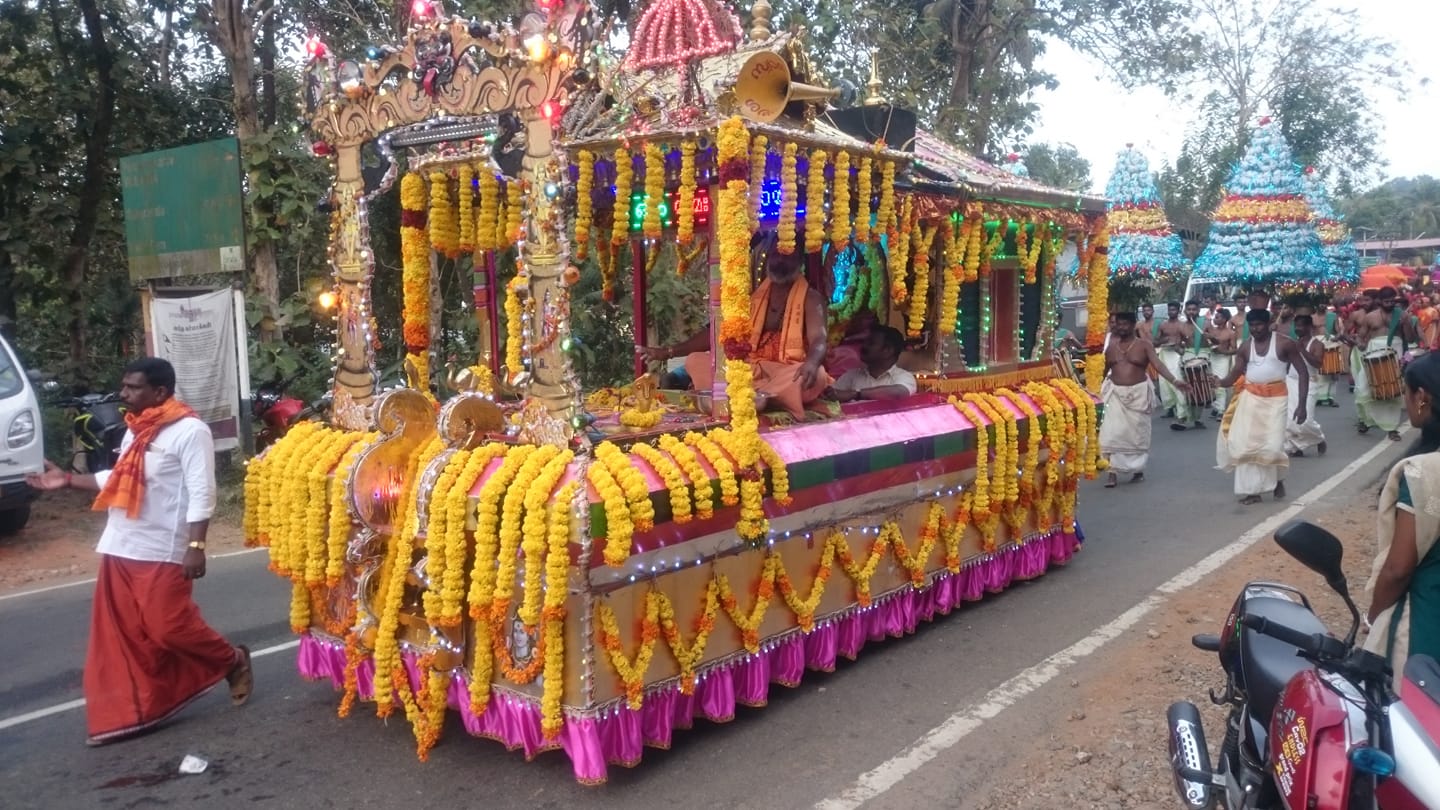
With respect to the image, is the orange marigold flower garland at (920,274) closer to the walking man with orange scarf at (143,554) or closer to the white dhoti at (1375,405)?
the walking man with orange scarf at (143,554)

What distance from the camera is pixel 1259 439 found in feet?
29.4

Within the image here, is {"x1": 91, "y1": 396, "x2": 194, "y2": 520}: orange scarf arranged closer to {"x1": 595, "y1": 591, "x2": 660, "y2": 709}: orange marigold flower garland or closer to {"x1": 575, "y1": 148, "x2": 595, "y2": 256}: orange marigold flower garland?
{"x1": 575, "y1": 148, "x2": 595, "y2": 256}: orange marigold flower garland

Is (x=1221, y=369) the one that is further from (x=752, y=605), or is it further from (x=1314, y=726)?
(x=1314, y=726)

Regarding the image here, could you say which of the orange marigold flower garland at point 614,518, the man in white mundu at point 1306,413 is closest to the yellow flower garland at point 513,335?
the orange marigold flower garland at point 614,518

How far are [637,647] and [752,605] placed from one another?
0.74 meters

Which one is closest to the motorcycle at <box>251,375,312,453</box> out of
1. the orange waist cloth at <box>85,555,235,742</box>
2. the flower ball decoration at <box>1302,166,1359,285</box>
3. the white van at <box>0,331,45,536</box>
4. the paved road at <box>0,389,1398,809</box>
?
the white van at <box>0,331,45,536</box>

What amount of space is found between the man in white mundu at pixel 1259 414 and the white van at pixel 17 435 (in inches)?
387

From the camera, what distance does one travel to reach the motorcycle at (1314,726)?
214cm

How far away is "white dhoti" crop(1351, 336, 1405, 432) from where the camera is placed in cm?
1251

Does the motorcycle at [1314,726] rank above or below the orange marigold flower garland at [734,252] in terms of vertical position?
below

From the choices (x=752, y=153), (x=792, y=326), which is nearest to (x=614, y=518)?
(x=752, y=153)

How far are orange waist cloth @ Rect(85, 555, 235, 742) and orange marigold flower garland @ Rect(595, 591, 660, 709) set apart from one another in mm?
2008

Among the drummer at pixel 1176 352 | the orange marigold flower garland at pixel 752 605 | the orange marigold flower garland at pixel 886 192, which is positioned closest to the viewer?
the orange marigold flower garland at pixel 752 605

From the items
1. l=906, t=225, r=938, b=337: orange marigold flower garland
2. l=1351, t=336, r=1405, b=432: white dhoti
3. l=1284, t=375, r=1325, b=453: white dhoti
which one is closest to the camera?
l=906, t=225, r=938, b=337: orange marigold flower garland
